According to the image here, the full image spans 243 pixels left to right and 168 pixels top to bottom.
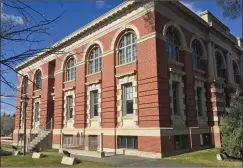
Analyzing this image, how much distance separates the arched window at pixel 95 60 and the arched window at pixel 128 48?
3099 mm

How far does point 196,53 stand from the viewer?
81.5ft

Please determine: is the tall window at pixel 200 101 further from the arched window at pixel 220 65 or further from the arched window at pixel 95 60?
the arched window at pixel 95 60

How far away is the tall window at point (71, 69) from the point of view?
27.5 m

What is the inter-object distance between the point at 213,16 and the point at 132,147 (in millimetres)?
17460

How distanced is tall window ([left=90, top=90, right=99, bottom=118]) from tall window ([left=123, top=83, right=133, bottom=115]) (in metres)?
3.97

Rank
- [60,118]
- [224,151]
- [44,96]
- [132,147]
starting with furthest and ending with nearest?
[44,96] < [60,118] < [132,147] < [224,151]

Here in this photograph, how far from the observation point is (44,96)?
30.9 meters

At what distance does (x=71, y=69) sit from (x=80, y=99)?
459 centimetres

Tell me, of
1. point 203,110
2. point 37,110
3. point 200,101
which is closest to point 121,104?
point 200,101

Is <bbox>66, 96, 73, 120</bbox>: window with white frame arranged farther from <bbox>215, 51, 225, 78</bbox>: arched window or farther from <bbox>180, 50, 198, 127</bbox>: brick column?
<bbox>215, 51, 225, 78</bbox>: arched window

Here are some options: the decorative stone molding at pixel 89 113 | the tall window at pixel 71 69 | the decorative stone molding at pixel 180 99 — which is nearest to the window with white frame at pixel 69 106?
the tall window at pixel 71 69

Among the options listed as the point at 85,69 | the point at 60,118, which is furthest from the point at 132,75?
the point at 60,118

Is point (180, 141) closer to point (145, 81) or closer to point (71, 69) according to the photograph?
point (145, 81)

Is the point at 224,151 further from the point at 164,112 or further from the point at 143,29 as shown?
the point at 143,29
